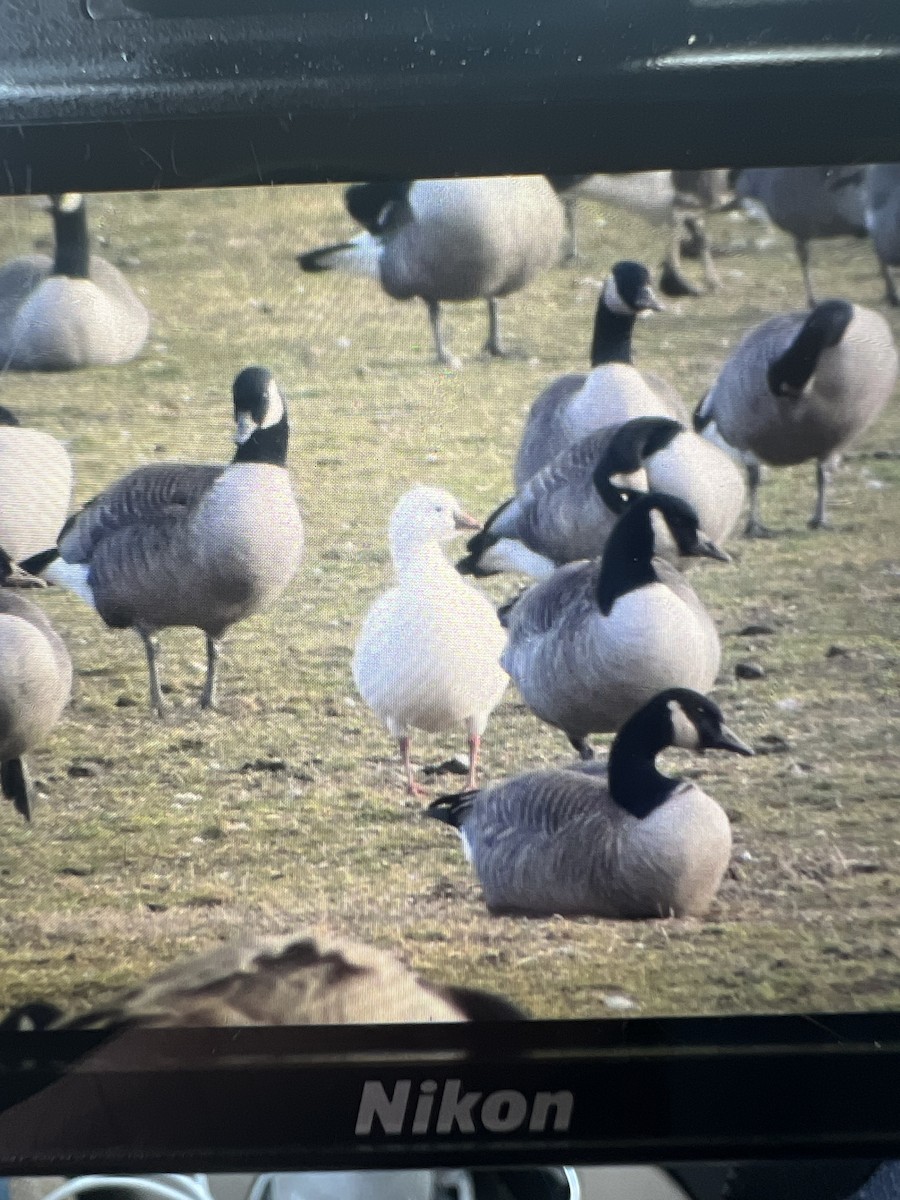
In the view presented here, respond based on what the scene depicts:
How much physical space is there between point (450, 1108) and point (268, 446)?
10.4 inches

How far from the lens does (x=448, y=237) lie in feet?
1.43

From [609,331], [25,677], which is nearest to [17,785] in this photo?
[25,677]

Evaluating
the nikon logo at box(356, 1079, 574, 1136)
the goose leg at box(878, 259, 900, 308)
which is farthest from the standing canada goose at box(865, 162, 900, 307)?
the nikon logo at box(356, 1079, 574, 1136)

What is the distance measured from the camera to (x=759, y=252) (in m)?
0.44

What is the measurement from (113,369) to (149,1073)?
0.87ft

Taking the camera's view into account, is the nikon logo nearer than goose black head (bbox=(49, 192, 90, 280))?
No

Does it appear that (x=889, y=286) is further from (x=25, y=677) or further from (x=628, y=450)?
(x=25, y=677)

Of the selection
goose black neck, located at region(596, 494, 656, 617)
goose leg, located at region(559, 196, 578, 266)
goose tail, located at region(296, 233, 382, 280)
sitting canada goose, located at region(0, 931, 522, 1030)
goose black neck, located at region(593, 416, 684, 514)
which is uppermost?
goose leg, located at region(559, 196, 578, 266)

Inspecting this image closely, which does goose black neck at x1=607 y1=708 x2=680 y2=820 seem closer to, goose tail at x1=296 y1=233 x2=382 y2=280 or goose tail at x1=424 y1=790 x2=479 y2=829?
goose tail at x1=424 y1=790 x2=479 y2=829

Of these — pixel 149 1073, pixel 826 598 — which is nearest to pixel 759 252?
pixel 826 598

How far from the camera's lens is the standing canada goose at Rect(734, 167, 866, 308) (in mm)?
422

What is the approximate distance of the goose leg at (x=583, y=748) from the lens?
48 centimetres

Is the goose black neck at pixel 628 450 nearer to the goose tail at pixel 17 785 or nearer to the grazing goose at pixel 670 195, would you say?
the grazing goose at pixel 670 195

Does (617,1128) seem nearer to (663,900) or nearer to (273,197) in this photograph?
(663,900)
